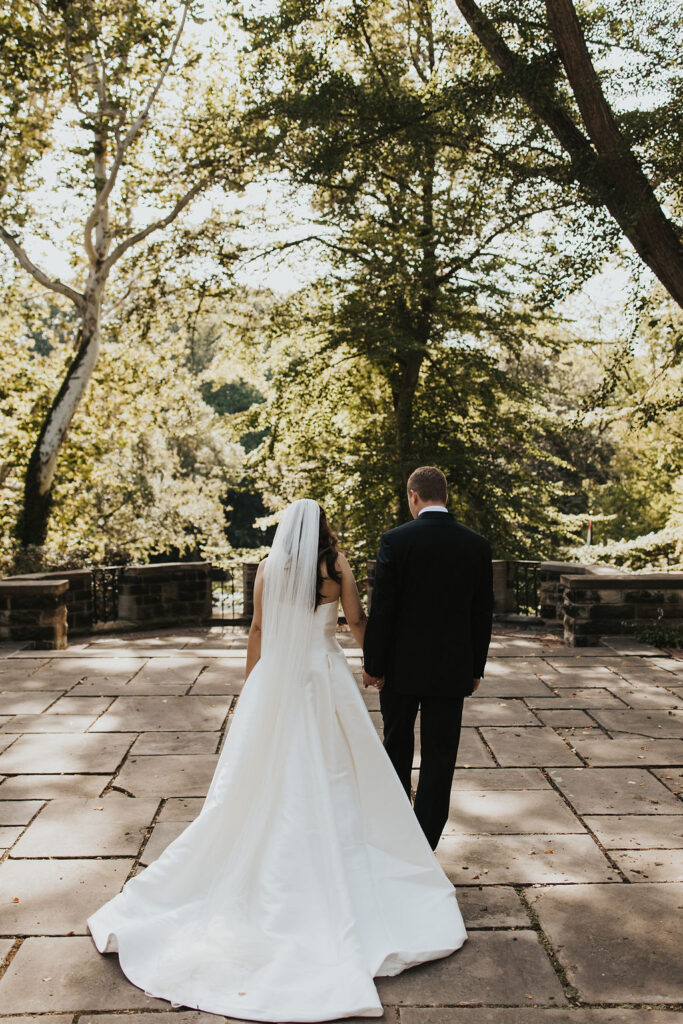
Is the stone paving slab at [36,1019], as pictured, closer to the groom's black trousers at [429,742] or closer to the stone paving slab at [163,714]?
the groom's black trousers at [429,742]

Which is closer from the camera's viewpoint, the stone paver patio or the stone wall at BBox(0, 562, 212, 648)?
the stone paver patio

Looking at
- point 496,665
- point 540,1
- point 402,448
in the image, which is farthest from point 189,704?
point 402,448

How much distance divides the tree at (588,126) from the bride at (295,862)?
6.94m

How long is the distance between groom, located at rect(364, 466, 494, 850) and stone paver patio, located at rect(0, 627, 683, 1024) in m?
0.69

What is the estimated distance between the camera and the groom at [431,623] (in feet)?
12.1

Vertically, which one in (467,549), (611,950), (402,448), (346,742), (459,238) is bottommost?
(611,950)

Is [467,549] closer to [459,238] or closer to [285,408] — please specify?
[459,238]

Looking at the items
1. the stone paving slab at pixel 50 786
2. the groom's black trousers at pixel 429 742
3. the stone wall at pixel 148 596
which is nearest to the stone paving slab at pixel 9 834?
the stone paving slab at pixel 50 786

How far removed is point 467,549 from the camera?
370 centimetres

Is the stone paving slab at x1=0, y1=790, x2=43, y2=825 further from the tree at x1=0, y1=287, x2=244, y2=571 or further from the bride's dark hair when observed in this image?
the tree at x1=0, y1=287, x2=244, y2=571

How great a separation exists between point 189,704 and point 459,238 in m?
9.86

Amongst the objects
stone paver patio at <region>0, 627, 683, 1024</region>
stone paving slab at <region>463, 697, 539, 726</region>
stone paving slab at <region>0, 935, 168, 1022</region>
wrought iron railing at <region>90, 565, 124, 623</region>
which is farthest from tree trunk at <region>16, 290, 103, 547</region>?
stone paving slab at <region>0, 935, 168, 1022</region>

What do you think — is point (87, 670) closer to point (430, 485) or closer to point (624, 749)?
point (624, 749)

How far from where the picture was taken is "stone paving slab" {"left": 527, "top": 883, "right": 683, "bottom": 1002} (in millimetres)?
3057
